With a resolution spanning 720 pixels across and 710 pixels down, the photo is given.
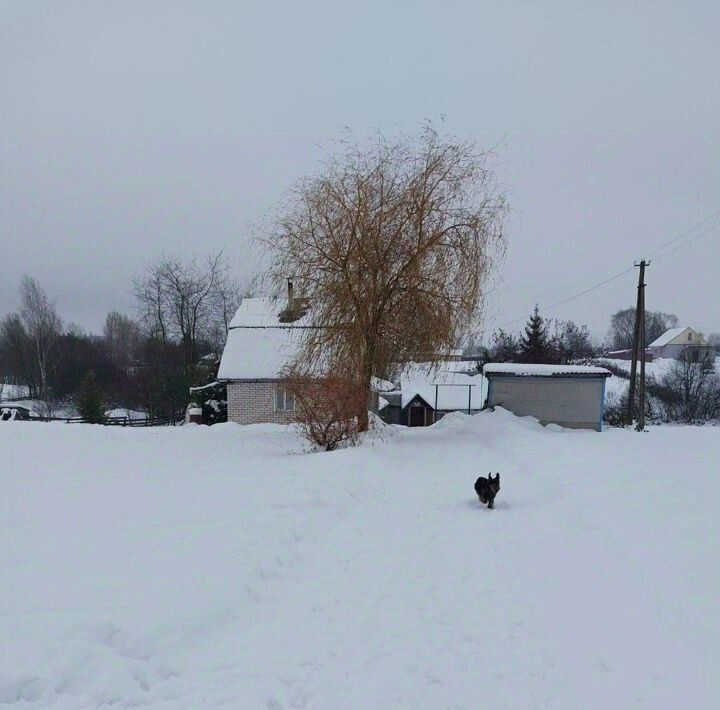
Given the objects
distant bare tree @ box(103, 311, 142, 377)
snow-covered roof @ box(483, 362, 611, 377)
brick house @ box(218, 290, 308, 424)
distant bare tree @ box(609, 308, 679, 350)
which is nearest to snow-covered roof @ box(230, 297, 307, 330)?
brick house @ box(218, 290, 308, 424)

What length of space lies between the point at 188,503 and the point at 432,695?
4.29 metres

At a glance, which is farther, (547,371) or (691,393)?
(691,393)

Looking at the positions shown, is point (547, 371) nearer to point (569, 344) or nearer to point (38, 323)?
point (569, 344)

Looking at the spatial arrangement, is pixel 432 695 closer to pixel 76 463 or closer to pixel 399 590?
pixel 399 590

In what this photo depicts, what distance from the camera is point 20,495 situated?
6.30 metres

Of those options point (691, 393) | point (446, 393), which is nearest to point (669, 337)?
point (691, 393)

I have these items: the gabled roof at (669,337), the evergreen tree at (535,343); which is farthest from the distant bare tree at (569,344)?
the gabled roof at (669,337)

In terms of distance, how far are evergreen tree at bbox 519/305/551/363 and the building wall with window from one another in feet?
70.6

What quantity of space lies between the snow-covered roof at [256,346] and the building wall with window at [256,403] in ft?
1.49

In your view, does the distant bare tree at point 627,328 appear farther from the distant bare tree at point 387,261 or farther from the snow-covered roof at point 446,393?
the distant bare tree at point 387,261

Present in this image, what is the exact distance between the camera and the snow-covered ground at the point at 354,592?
3004 mm

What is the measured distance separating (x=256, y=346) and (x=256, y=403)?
271 centimetres

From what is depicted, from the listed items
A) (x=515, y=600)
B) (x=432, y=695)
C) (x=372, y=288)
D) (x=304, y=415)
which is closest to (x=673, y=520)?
(x=515, y=600)

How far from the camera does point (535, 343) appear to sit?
35781 millimetres
